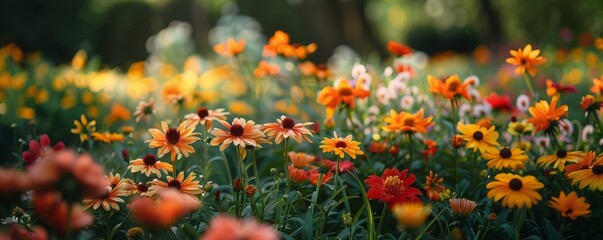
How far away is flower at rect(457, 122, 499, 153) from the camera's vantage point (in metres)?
1.62

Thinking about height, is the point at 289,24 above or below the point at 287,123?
above

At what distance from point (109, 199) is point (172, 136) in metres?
0.23

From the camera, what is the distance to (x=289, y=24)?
1279 cm

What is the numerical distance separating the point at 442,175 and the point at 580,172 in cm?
62

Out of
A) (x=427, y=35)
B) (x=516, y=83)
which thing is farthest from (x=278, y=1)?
(x=516, y=83)

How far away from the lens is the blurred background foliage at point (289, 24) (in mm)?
8492

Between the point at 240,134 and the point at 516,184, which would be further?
the point at 240,134

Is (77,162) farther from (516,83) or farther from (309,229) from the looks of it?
(516,83)

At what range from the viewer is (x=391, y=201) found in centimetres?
140

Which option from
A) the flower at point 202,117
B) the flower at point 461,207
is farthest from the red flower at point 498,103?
the flower at point 202,117

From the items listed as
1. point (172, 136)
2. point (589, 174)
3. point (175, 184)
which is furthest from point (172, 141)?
point (589, 174)

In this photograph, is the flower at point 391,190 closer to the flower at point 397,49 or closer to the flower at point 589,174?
the flower at point 589,174

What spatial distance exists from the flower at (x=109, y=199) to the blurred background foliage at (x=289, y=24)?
4.48 meters

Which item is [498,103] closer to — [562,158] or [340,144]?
[562,158]
